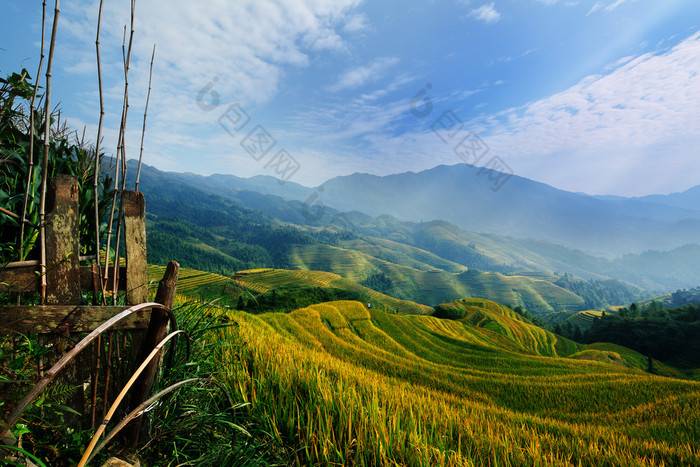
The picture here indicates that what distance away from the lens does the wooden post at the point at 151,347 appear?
1702 mm

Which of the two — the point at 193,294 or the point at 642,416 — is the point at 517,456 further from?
the point at 642,416

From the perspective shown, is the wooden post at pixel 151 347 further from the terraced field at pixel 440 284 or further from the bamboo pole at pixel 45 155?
the terraced field at pixel 440 284

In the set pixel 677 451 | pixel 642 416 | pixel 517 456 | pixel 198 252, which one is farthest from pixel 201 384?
pixel 198 252

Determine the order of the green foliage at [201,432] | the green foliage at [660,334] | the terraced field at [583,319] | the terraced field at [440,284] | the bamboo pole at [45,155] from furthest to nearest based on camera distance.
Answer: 1. the terraced field at [440,284]
2. the terraced field at [583,319]
3. the green foliage at [660,334]
4. the green foliage at [201,432]
5. the bamboo pole at [45,155]

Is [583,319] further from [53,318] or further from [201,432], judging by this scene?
[53,318]

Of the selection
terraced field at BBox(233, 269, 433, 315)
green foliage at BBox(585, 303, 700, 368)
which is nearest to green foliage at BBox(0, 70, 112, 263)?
green foliage at BBox(585, 303, 700, 368)

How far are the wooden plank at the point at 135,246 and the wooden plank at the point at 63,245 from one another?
0.29 meters

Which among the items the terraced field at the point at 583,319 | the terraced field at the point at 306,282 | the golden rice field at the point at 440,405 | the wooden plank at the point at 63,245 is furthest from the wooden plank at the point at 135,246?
the terraced field at the point at 583,319

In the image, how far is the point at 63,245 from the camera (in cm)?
194

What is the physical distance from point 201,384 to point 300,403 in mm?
867

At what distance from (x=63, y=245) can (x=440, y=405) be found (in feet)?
12.1

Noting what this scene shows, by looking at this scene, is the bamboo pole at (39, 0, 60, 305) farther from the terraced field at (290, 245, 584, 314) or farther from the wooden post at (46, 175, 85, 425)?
the terraced field at (290, 245, 584, 314)

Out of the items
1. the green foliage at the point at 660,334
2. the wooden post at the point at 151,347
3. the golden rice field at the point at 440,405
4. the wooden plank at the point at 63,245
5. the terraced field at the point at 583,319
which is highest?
the wooden plank at the point at 63,245

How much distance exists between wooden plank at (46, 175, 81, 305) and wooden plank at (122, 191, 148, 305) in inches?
11.4
